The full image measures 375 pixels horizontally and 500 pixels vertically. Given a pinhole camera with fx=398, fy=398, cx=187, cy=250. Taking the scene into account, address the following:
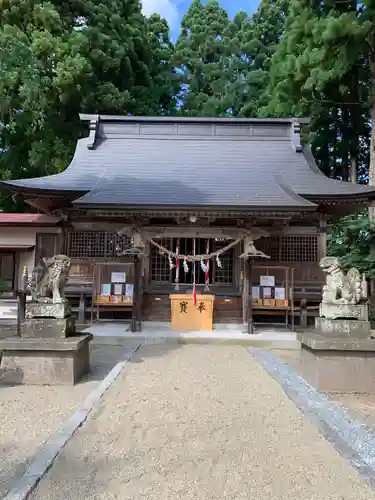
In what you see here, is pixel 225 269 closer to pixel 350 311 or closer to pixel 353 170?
pixel 350 311

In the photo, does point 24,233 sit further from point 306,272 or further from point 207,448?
point 207,448

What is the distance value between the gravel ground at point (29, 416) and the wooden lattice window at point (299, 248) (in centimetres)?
697

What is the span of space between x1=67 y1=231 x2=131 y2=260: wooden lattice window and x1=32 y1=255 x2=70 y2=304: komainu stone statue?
5472 millimetres

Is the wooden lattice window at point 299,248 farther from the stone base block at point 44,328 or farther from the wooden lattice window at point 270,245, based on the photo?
the stone base block at point 44,328

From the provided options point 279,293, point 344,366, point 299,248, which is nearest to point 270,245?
point 299,248

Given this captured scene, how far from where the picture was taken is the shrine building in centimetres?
1011

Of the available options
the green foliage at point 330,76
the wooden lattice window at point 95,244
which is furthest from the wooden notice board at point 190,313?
the green foliage at point 330,76

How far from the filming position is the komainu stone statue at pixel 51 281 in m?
5.76

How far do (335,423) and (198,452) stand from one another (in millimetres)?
1608

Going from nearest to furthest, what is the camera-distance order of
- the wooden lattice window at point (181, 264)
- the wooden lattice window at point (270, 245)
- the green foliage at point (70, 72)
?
the wooden lattice window at point (270, 245) < the wooden lattice window at point (181, 264) < the green foliage at point (70, 72)

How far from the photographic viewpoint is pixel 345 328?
18.6 feet

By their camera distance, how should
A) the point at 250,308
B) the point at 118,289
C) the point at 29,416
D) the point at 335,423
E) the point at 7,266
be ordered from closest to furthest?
the point at 335,423 < the point at 29,416 < the point at 250,308 < the point at 118,289 < the point at 7,266

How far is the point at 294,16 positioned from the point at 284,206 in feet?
29.9

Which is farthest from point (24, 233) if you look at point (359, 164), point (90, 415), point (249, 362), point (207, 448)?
point (359, 164)
